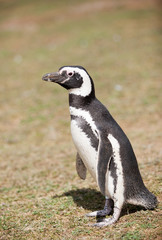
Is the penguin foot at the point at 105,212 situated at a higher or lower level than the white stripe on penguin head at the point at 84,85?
lower

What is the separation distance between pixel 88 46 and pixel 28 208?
1178 centimetres

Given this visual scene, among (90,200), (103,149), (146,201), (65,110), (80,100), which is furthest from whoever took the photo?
(65,110)

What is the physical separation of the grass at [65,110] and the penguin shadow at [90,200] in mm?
14

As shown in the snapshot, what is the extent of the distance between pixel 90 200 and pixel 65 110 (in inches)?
189

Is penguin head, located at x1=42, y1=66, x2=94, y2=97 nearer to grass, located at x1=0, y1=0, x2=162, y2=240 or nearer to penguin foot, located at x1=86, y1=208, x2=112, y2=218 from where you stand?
penguin foot, located at x1=86, y1=208, x2=112, y2=218

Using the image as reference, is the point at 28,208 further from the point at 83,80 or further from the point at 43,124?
the point at 43,124

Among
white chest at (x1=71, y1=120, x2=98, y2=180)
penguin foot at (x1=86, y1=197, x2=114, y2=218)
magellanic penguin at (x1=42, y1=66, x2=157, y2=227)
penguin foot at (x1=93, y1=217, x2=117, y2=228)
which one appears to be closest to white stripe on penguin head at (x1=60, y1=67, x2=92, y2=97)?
magellanic penguin at (x1=42, y1=66, x2=157, y2=227)

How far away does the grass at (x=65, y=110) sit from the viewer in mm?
4156

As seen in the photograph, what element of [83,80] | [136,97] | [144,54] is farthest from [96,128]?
[144,54]

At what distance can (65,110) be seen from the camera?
933 centimetres

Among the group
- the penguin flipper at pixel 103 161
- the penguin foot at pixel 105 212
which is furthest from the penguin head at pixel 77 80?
the penguin foot at pixel 105 212

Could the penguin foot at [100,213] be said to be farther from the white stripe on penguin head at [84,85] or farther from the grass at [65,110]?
the white stripe on penguin head at [84,85]

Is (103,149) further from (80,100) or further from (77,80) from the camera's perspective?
(77,80)

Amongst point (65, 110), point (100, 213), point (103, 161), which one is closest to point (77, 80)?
point (103, 161)
